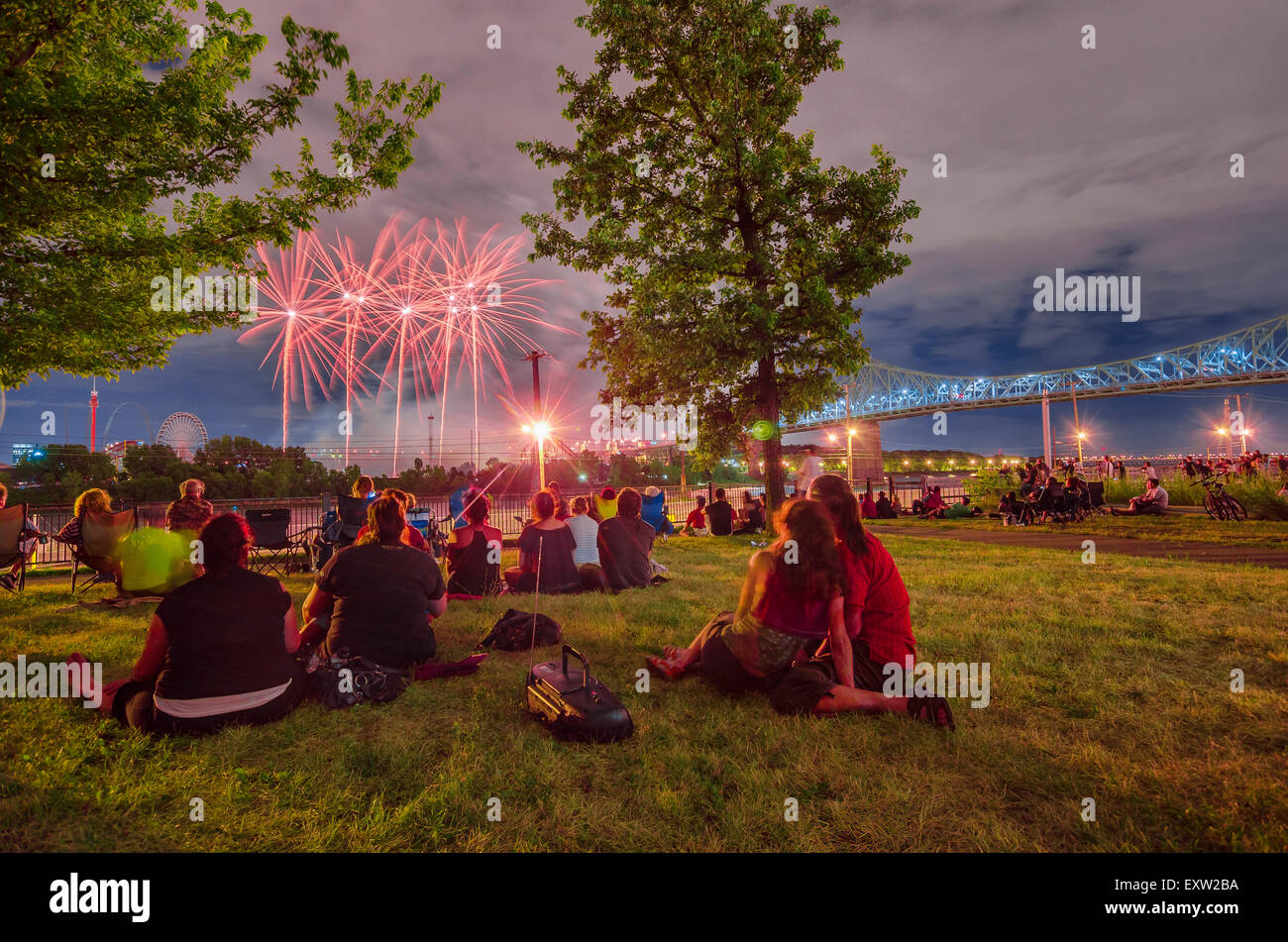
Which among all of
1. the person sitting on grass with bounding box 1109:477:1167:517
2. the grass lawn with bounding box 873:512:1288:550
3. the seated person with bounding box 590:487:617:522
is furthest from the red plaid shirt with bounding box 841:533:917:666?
the person sitting on grass with bounding box 1109:477:1167:517

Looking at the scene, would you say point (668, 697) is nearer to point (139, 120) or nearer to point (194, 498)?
point (194, 498)

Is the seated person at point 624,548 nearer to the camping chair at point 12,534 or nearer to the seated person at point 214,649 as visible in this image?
the seated person at point 214,649

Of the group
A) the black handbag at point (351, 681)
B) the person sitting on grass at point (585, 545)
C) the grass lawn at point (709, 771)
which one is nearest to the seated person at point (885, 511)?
the person sitting on grass at point (585, 545)

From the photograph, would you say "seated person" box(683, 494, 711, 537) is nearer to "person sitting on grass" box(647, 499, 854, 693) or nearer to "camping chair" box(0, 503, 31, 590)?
"person sitting on grass" box(647, 499, 854, 693)

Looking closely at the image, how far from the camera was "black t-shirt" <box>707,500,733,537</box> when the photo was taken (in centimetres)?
1612

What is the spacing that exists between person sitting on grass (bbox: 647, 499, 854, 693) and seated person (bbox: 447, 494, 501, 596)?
15.6ft

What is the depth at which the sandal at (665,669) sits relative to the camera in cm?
475

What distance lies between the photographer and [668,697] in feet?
14.3

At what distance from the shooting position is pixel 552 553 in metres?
8.23

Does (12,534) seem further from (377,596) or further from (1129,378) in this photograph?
(1129,378)

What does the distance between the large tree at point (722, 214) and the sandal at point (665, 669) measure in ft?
35.2
